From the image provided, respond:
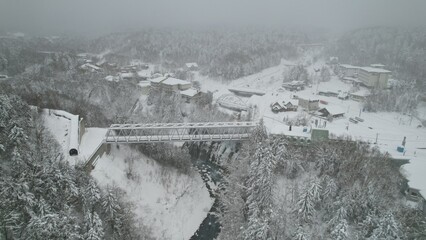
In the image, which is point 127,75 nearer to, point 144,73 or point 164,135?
point 144,73

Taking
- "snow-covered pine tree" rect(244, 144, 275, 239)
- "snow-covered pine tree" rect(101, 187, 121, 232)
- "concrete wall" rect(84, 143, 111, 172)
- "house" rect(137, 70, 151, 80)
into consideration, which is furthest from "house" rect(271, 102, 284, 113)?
"snow-covered pine tree" rect(101, 187, 121, 232)

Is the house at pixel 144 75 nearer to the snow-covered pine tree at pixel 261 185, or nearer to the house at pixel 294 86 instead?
the house at pixel 294 86

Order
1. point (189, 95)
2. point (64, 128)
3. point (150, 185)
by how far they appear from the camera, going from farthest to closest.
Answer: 1. point (189, 95)
2. point (64, 128)
3. point (150, 185)

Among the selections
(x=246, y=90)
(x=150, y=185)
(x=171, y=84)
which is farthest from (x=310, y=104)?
(x=150, y=185)

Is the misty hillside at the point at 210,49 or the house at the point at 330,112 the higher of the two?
the misty hillside at the point at 210,49

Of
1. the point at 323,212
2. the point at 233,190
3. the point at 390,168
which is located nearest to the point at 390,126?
the point at 390,168

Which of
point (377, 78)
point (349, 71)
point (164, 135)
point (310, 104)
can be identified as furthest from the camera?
point (349, 71)

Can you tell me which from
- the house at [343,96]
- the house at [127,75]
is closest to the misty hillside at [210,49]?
the house at [127,75]

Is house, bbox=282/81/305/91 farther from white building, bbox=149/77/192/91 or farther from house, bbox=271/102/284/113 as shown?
white building, bbox=149/77/192/91

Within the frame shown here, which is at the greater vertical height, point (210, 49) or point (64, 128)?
point (210, 49)
